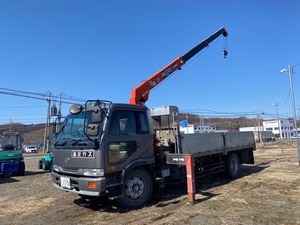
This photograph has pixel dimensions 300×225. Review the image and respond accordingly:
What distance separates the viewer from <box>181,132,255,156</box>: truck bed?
343 inches

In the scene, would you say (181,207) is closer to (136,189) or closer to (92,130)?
(136,189)

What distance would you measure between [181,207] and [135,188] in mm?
1162

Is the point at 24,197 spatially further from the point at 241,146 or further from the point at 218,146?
the point at 241,146

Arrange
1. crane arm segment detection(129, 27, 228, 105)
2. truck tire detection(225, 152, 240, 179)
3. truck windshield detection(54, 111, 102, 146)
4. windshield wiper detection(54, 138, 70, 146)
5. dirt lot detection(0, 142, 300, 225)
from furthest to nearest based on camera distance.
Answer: truck tire detection(225, 152, 240, 179), crane arm segment detection(129, 27, 228, 105), windshield wiper detection(54, 138, 70, 146), truck windshield detection(54, 111, 102, 146), dirt lot detection(0, 142, 300, 225)

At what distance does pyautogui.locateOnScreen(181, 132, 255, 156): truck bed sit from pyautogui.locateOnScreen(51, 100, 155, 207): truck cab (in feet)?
4.89

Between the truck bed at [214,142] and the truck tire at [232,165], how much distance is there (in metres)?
0.31

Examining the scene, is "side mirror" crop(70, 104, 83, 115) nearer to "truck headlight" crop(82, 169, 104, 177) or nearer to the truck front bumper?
"truck headlight" crop(82, 169, 104, 177)

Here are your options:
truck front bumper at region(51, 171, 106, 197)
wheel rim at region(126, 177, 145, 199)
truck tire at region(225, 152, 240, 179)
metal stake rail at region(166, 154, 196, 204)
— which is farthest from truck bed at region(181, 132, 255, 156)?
truck front bumper at region(51, 171, 106, 197)

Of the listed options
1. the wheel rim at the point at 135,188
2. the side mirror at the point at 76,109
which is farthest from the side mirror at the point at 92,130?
the wheel rim at the point at 135,188

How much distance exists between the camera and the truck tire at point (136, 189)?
6846 mm

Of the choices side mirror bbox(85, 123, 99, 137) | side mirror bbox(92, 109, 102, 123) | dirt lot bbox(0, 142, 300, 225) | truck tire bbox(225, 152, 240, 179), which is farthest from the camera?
truck tire bbox(225, 152, 240, 179)

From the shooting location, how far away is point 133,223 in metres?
5.85

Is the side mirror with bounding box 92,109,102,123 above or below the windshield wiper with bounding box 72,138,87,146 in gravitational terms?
above

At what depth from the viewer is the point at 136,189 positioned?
7.09 meters
